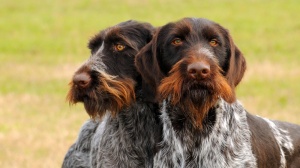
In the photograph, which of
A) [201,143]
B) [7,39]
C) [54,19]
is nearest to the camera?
[201,143]

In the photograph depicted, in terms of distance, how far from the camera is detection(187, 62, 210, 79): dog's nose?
297 inches

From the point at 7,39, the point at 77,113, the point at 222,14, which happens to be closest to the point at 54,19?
the point at 7,39

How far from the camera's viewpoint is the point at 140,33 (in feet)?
30.2

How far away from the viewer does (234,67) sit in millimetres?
8148

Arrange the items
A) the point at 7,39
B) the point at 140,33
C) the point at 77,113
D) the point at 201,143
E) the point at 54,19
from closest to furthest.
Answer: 1. the point at 201,143
2. the point at 140,33
3. the point at 77,113
4. the point at 7,39
5. the point at 54,19

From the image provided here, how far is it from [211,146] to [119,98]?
3.46ft

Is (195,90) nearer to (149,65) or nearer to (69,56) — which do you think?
(149,65)

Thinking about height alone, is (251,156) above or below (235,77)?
below

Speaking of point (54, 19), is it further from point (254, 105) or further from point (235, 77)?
point (235, 77)

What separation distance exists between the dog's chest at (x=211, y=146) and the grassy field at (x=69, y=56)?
13.9 ft

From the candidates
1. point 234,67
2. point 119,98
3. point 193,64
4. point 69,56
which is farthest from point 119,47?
point 69,56

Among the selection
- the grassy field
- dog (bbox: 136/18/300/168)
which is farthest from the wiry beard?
the grassy field

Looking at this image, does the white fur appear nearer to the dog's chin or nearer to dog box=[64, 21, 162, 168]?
dog box=[64, 21, 162, 168]

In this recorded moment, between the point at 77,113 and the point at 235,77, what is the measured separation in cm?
861
